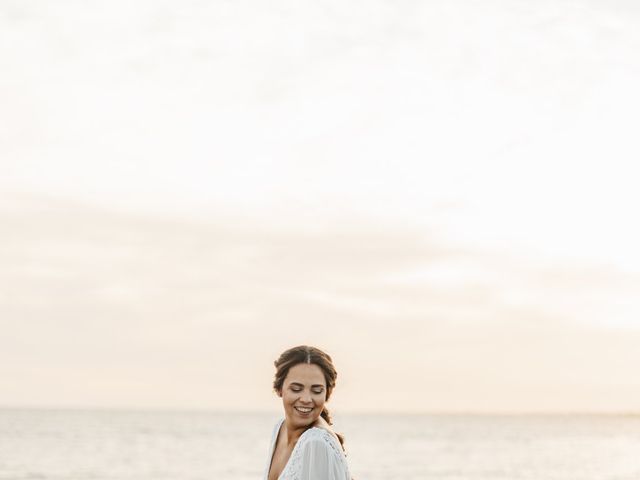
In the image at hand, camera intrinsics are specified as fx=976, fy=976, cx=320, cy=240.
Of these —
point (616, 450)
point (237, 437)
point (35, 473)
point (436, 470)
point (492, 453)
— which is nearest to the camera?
point (35, 473)

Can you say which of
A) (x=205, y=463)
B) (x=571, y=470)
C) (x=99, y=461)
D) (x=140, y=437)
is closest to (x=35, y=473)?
(x=99, y=461)

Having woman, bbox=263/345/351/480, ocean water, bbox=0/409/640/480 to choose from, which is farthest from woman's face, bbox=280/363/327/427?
ocean water, bbox=0/409/640/480

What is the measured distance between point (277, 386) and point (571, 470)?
4210 cm

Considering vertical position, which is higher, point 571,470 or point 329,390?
point 571,470

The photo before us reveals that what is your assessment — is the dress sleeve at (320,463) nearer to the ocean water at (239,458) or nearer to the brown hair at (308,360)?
the brown hair at (308,360)

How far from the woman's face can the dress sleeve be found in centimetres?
13

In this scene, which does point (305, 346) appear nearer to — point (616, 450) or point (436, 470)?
point (436, 470)

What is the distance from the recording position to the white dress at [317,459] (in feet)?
12.4

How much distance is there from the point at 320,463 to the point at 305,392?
0.29 meters

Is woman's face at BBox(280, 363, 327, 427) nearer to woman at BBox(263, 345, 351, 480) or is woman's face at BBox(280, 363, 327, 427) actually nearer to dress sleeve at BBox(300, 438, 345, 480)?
woman at BBox(263, 345, 351, 480)

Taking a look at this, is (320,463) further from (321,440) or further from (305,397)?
(305,397)

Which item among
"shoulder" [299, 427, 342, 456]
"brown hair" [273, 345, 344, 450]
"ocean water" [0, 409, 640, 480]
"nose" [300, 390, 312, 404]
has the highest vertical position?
"ocean water" [0, 409, 640, 480]

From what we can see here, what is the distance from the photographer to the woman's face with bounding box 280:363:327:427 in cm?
391

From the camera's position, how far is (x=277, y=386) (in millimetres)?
4070
